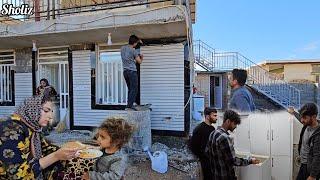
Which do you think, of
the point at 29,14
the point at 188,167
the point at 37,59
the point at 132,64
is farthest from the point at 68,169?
the point at 37,59

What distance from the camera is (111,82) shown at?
9914 mm

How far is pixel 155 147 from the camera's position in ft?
27.2

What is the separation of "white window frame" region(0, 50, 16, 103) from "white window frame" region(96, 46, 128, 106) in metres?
3.48

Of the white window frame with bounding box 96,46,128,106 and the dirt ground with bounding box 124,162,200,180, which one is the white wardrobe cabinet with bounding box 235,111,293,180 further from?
the white window frame with bounding box 96,46,128,106

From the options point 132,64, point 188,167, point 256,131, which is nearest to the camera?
point 256,131

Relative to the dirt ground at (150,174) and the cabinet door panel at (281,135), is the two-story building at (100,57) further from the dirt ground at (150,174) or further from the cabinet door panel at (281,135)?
the cabinet door panel at (281,135)

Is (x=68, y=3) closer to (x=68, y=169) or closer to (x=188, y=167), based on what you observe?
(x=188, y=167)

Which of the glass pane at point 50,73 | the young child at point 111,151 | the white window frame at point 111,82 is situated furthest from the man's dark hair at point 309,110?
the glass pane at point 50,73

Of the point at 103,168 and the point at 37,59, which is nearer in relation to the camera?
the point at 103,168

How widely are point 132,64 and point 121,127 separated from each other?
5.12 meters

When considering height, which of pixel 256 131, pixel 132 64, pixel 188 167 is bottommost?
pixel 188 167

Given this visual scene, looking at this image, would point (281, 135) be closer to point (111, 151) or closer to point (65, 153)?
point (111, 151)

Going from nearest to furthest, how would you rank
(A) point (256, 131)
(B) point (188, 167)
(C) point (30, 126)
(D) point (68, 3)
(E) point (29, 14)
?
(C) point (30, 126) < (A) point (256, 131) < (B) point (188, 167) < (E) point (29, 14) < (D) point (68, 3)

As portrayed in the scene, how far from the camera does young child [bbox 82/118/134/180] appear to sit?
2596mm
